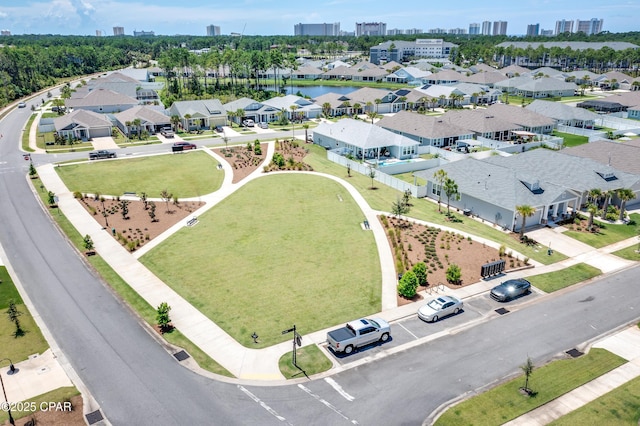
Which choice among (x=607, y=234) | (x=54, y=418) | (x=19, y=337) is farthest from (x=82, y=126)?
(x=607, y=234)

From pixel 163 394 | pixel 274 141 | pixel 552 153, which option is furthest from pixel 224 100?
pixel 163 394

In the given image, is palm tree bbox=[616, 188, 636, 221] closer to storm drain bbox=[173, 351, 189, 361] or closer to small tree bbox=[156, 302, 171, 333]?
storm drain bbox=[173, 351, 189, 361]

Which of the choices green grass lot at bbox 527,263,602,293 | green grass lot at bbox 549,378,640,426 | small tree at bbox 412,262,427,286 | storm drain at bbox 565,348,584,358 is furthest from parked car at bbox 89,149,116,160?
green grass lot at bbox 549,378,640,426

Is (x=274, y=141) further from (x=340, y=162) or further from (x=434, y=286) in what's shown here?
(x=434, y=286)

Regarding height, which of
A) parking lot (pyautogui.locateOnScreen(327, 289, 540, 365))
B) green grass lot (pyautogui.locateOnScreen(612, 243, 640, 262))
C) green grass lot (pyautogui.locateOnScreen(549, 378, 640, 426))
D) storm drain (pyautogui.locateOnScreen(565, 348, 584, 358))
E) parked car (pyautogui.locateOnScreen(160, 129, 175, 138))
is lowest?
storm drain (pyautogui.locateOnScreen(565, 348, 584, 358))

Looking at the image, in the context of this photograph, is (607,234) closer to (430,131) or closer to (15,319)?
(430,131)
